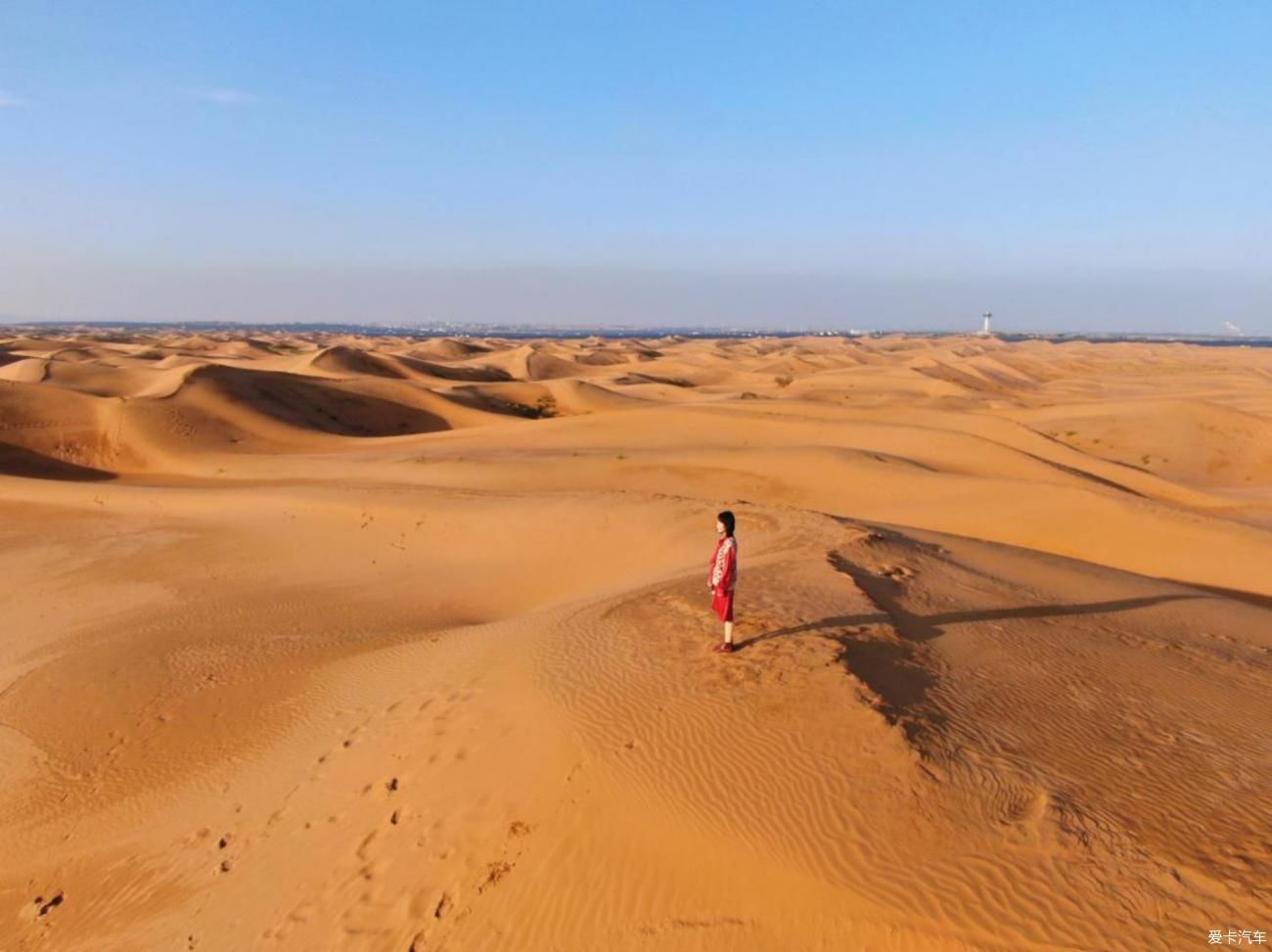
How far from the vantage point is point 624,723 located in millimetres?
5629

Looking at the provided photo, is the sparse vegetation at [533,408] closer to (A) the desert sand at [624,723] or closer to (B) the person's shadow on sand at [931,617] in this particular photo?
(A) the desert sand at [624,723]

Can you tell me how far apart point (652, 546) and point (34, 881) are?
795 cm

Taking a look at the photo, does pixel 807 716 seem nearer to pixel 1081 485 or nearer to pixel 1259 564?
pixel 1259 564

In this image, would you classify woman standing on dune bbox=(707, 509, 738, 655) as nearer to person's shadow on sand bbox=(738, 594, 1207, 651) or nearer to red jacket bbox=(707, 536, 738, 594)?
red jacket bbox=(707, 536, 738, 594)

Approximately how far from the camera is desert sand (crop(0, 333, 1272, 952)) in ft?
13.7

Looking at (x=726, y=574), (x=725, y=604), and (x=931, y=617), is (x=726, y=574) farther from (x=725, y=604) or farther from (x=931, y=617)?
(x=931, y=617)

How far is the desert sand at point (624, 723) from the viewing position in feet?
13.7

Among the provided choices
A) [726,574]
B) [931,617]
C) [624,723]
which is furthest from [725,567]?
[931,617]

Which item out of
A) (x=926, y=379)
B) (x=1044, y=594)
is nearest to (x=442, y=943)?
(x=1044, y=594)

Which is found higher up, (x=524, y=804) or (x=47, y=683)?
(x=524, y=804)

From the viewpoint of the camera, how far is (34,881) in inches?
237

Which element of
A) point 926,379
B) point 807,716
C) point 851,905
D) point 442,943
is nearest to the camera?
point 851,905

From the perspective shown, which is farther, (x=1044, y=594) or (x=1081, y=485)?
(x=1081, y=485)

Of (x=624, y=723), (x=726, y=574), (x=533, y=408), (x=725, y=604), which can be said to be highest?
(x=726, y=574)
